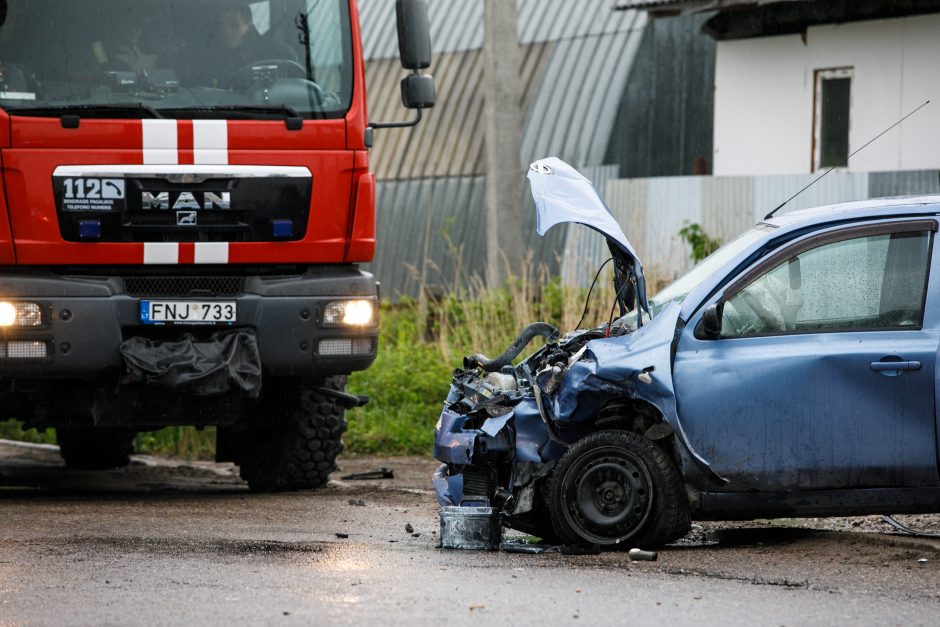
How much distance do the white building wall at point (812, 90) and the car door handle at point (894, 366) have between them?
11.2 m

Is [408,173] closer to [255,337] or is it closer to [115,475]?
[115,475]

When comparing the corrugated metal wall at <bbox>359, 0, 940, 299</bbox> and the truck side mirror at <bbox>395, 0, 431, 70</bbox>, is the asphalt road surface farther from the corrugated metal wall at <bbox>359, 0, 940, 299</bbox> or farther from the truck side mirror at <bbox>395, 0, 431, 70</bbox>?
the corrugated metal wall at <bbox>359, 0, 940, 299</bbox>

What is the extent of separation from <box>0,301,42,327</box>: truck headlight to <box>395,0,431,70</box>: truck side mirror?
265 centimetres

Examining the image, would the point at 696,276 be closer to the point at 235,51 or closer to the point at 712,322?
the point at 712,322

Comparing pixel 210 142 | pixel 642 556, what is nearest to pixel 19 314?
pixel 210 142

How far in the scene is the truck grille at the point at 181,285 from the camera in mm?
8859

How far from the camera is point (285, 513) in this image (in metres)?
8.76

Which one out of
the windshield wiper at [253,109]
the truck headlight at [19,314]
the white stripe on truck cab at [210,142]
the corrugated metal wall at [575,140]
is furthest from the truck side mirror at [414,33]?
the corrugated metal wall at [575,140]

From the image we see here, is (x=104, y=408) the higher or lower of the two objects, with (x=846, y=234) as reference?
lower

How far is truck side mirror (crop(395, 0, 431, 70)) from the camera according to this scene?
9328mm

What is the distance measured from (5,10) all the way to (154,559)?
3.73 m

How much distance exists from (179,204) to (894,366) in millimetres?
4184

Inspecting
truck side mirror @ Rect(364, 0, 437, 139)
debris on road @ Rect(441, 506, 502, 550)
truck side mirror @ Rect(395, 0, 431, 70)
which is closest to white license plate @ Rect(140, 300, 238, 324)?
truck side mirror @ Rect(364, 0, 437, 139)

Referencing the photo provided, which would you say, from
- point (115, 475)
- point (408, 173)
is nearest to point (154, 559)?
point (115, 475)
